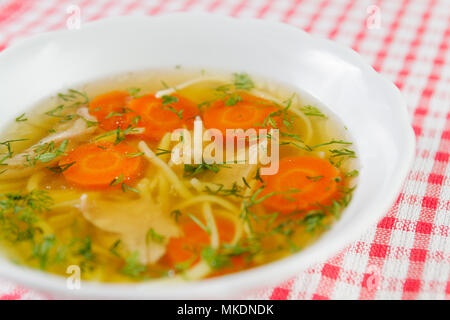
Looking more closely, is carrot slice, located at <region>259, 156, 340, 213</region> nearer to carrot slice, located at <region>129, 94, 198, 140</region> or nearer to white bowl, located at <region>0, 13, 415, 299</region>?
white bowl, located at <region>0, 13, 415, 299</region>

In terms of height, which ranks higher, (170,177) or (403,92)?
(170,177)

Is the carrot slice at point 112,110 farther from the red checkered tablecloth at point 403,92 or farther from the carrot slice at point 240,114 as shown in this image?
the red checkered tablecloth at point 403,92

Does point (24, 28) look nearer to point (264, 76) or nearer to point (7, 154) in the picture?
point (7, 154)

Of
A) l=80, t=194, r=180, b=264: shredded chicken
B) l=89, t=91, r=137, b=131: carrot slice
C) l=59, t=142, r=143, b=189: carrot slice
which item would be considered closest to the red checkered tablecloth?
l=80, t=194, r=180, b=264: shredded chicken

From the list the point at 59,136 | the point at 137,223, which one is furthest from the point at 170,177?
the point at 59,136

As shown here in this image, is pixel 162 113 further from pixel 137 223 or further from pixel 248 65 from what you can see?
pixel 137 223

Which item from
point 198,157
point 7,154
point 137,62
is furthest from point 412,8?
point 7,154
